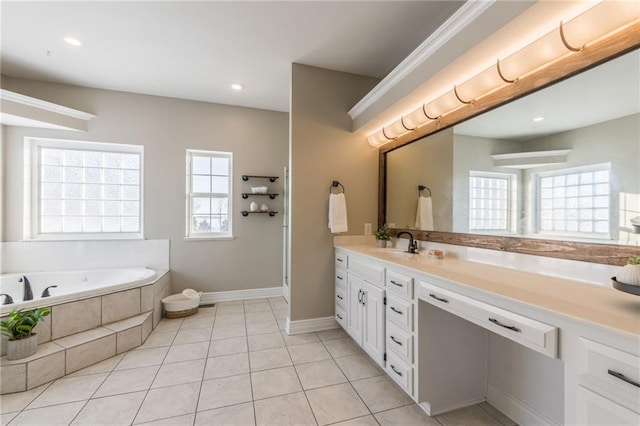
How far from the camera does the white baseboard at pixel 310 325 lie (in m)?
2.60

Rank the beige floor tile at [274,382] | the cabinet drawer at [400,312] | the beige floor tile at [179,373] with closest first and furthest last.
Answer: the cabinet drawer at [400,312]
the beige floor tile at [274,382]
the beige floor tile at [179,373]

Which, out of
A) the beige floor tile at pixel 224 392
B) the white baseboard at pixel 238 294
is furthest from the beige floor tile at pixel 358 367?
the white baseboard at pixel 238 294

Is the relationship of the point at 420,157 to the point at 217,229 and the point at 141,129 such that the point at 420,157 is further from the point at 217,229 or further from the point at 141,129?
the point at 141,129

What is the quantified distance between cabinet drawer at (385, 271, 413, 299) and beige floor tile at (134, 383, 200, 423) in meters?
1.47

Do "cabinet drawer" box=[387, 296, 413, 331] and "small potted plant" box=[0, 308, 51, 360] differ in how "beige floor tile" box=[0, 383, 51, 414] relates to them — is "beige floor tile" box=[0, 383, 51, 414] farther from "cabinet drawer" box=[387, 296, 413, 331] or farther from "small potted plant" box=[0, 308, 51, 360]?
"cabinet drawer" box=[387, 296, 413, 331]

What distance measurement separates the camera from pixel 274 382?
1852mm

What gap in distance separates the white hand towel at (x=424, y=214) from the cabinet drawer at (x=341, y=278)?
838 millimetres

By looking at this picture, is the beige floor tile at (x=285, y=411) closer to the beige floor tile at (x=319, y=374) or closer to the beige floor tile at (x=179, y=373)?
the beige floor tile at (x=319, y=374)

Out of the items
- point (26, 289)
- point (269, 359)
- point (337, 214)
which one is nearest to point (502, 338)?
point (337, 214)

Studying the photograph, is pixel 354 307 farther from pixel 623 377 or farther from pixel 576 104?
pixel 576 104

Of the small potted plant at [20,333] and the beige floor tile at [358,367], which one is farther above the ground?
the small potted plant at [20,333]

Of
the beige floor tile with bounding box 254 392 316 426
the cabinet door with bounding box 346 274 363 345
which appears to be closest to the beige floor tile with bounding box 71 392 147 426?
the beige floor tile with bounding box 254 392 316 426

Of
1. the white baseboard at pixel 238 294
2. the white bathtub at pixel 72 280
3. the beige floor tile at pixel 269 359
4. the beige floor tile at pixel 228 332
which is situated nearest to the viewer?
the beige floor tile at pixel 269 359

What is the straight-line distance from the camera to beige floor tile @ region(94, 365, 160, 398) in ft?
5.77
